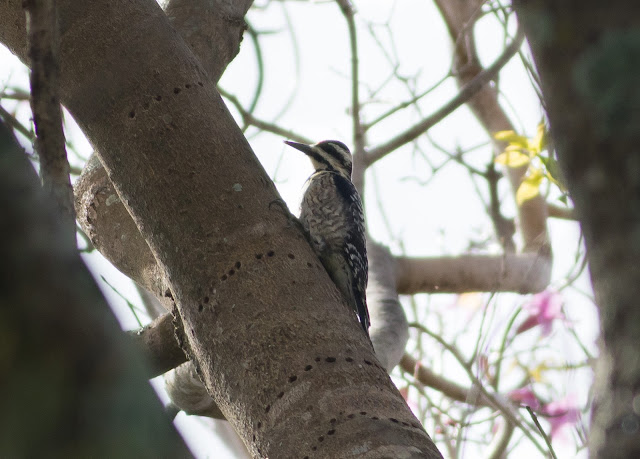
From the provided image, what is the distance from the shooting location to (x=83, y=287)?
28.7 inches

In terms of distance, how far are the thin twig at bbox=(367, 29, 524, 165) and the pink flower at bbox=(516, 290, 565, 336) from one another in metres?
1.25

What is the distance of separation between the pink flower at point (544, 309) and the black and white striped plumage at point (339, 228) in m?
1.24

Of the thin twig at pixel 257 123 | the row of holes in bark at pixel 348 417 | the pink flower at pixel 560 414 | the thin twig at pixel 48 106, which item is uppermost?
the thin twig at pixel 257 123

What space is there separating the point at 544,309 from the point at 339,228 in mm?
1434

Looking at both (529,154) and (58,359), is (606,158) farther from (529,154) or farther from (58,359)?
(529,154)

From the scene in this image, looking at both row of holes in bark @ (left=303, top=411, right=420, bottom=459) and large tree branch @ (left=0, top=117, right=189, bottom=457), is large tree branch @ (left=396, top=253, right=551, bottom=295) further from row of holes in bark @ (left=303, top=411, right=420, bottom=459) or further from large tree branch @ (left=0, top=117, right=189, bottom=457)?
large tree branch @ (left=0, top=117, right=189, bottom=457)

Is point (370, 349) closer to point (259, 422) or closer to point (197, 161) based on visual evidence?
point (259, 422)

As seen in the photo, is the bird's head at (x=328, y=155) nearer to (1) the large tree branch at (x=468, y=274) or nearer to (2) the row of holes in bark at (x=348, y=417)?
(1) the large tree branch at (x=468, y=274)

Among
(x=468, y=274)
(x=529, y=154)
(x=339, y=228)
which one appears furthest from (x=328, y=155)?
(x=529, y=154)

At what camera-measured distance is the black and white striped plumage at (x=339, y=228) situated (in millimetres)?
3926

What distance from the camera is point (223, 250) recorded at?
202 centimetres

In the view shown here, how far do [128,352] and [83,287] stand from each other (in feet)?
0.25

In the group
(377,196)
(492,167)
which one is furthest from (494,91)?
(377,196)

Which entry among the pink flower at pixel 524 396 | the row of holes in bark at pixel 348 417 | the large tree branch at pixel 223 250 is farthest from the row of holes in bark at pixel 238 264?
the pink flower at pixel 524 396
